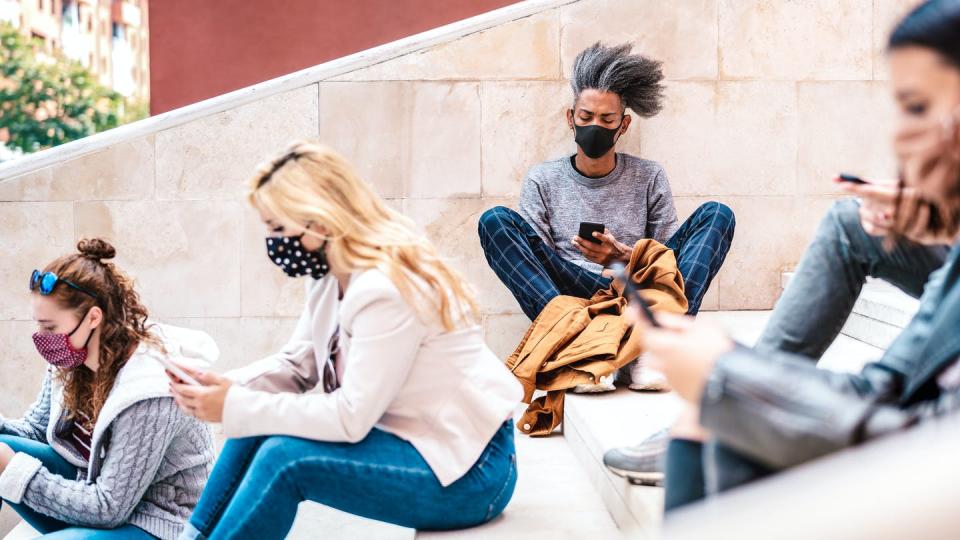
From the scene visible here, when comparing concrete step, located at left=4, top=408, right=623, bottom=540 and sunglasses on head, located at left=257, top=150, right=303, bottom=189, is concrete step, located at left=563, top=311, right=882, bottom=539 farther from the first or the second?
sunglasses on head, located at left=257, top=150, right=303, bottom=189

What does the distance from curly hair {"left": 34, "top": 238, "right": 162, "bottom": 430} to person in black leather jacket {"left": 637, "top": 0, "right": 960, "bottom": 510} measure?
1797 millimetres

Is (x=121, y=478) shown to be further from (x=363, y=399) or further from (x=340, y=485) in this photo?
(x=363, y=399)

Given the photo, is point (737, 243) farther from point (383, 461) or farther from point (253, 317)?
point (383, 461)

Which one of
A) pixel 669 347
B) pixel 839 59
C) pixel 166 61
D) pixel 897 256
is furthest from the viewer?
pixel 166 61

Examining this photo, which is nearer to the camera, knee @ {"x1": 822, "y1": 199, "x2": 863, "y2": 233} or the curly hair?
knee @ {"x1": 822, "y1": 199, "x2": 863, "y2": 233}

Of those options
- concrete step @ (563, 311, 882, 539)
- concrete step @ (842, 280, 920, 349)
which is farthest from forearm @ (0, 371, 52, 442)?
concrete step @ (842, 280, 920, 349)

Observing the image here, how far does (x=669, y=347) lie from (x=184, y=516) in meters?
1.87

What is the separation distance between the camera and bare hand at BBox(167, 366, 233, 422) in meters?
2.25

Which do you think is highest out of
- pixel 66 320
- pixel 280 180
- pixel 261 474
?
pixel 280 180

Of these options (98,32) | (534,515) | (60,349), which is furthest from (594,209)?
(98,32)

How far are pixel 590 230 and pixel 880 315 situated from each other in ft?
3.37

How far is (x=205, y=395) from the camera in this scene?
2.25 metres

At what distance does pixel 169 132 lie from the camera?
4.79 m

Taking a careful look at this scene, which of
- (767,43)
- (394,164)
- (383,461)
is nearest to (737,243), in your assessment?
(767,43)
